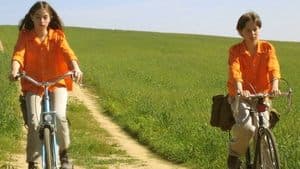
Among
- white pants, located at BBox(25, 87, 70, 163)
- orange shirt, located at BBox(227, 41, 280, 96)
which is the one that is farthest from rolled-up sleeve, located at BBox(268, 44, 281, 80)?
white pants, located at BBox(25, 87, 70, 163)

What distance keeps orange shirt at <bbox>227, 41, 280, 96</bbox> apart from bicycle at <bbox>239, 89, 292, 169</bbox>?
317 mm

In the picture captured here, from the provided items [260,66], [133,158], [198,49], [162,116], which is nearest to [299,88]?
[162,116]

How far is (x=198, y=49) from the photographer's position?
210ft

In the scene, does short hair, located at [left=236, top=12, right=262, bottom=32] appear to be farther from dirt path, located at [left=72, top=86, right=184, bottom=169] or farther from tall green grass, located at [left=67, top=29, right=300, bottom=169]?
dirt path, located at [left=72, top=86, right=184, bottom=169]

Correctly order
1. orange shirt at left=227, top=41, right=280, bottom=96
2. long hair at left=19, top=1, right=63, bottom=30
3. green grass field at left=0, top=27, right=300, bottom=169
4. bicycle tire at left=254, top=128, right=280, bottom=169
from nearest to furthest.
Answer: bicycle tire at left=254, top=128, right=280, bottom=169, long hair at left=19, top=1, right=63, bottom=30, orange shirt at left=227, top=41, right=280, bottom=96, green grass field at left=0, top=27, right=300, bottom=169

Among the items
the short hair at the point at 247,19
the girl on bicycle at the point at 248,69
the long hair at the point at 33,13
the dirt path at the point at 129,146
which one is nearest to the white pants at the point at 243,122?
the girl on bicycle at the point at 248,69

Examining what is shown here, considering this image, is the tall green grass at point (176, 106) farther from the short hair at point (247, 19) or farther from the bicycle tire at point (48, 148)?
the bicycle tire at point (48, 148)

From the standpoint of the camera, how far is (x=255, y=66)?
7.81 metres

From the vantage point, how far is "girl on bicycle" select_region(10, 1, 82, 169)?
7559 millimetres

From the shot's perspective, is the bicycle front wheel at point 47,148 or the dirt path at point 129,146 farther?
the dirt path at point 129,146

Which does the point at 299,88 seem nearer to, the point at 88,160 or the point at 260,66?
the point at 88,160

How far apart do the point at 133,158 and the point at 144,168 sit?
3.61 feet

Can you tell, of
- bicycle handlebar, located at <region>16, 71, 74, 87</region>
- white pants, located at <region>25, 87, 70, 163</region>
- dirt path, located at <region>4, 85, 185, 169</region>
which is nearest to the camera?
bicycle handlebar, located at <region>16, 71, 74, 87</region>

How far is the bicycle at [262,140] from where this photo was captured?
7074 millimetres
